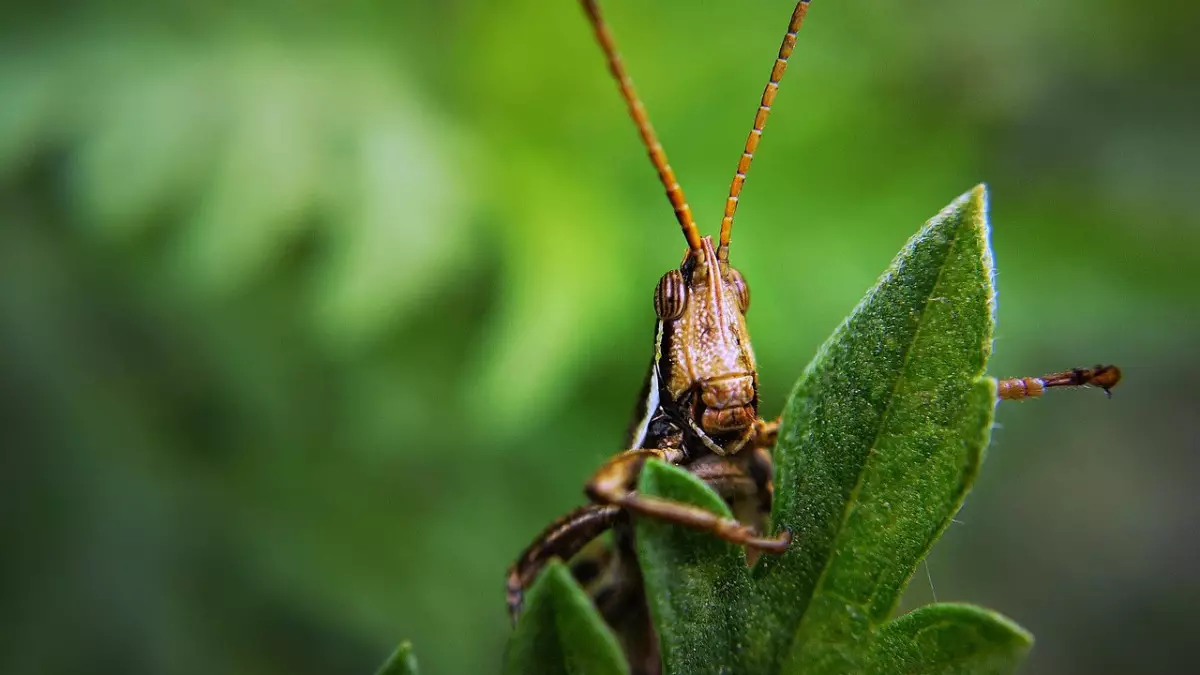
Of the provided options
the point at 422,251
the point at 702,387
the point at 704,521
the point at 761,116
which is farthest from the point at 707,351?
the point at 422,251

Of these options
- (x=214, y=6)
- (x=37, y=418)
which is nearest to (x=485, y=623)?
(x=37, y=418)

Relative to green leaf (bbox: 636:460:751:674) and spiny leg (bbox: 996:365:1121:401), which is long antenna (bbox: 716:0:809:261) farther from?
green leaf (bbox: 636:460:751:674)

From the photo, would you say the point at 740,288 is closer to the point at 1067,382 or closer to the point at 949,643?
the point at 1067,382

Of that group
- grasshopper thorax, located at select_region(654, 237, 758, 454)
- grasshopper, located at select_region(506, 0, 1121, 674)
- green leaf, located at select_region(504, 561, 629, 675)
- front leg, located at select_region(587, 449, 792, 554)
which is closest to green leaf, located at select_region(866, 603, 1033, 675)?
front leg, located at select_region(587, 449, 792, 554)

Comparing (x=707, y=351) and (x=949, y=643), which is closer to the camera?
(x=949, y=643)

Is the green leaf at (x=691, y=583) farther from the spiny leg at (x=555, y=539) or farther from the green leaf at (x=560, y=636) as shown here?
the spiny leg at (x=555, y=539)

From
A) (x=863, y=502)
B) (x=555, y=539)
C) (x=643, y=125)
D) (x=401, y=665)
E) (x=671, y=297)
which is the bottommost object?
(x=555, y=539)
